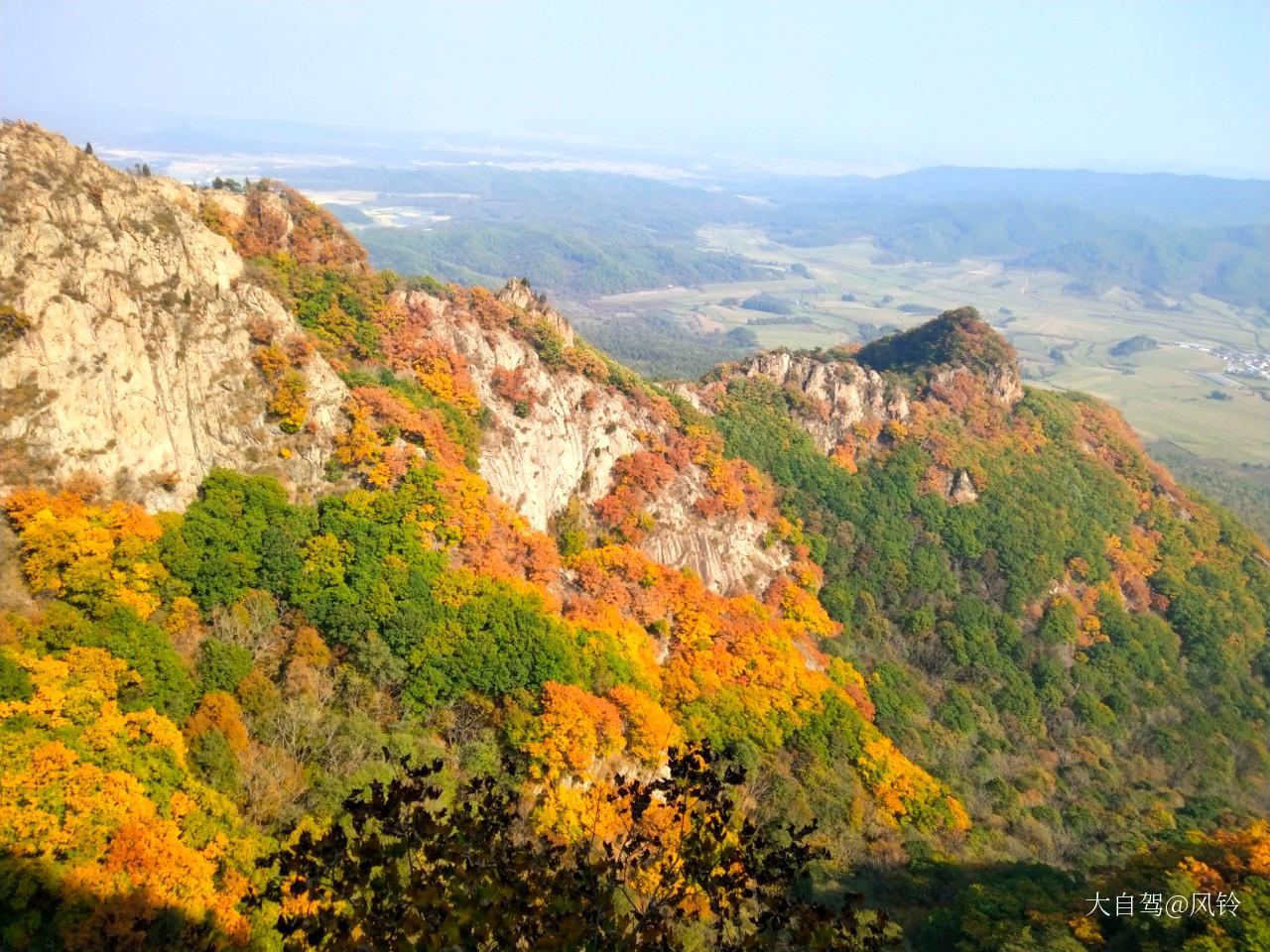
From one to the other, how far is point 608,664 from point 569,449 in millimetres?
16468

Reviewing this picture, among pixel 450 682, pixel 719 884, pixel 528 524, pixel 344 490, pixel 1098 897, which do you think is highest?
pixel 719 884

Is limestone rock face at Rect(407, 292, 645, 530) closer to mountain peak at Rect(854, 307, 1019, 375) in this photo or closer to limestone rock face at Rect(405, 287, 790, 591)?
limestone rock face at Rect(405, 287, 790, 591)

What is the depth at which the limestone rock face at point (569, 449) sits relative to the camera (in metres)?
42.9

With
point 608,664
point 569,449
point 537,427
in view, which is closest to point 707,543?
point 569,449

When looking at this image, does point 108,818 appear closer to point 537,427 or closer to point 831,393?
point 537,427

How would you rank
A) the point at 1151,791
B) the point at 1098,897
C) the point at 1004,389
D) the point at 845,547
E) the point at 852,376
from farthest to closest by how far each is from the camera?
the point at 1004,389 → the point at 852,376 → the point at 845,547 → the point at 1151,791 → the point at 1098,897

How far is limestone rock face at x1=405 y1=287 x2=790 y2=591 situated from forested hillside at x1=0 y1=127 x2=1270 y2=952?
0.27 m

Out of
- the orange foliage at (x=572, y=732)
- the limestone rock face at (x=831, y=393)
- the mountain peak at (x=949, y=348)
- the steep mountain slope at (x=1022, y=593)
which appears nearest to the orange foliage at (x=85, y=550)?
the orange foliage at (x=572, y=732)

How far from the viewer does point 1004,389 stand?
67.9 meters

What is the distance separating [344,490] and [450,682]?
10.4m

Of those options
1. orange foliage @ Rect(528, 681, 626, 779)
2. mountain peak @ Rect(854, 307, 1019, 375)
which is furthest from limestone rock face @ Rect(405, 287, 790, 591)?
mountain peak @ Rect(854, 307, 1019, 375)

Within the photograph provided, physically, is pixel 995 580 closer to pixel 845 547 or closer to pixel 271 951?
pixel 845 547

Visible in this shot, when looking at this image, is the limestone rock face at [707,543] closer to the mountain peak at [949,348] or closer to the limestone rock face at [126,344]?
the limestone rock face at [126,344]

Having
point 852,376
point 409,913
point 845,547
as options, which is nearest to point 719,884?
point 409,913
